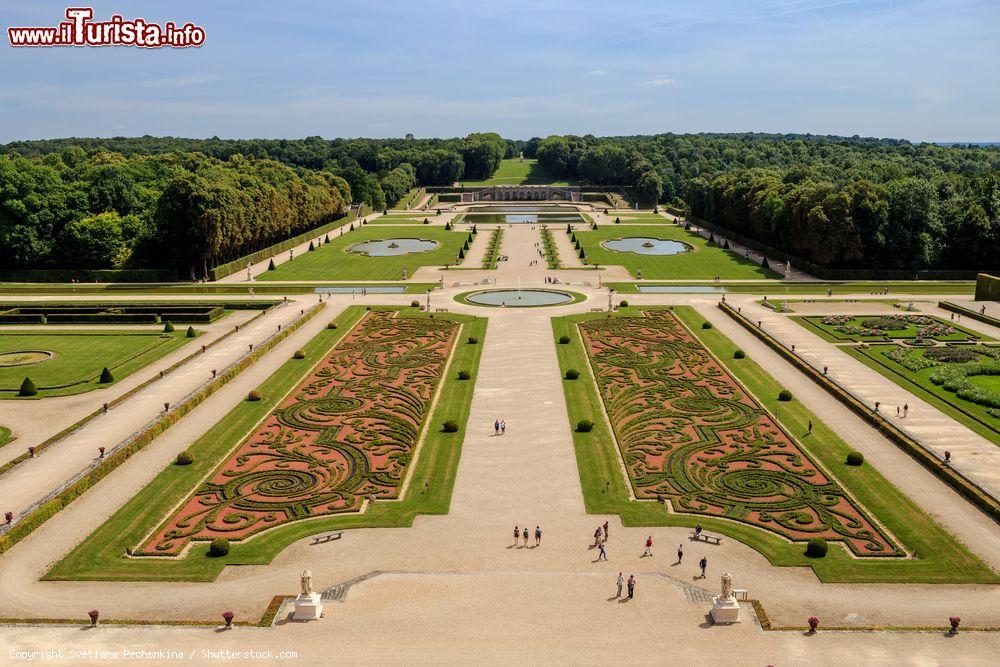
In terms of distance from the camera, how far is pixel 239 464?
38.8 m

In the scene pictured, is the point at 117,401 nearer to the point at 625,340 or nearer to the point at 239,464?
the point at 239,464

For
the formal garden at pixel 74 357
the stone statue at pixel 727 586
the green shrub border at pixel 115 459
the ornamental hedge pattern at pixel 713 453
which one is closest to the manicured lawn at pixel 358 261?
the formal garden at pixel 74 357

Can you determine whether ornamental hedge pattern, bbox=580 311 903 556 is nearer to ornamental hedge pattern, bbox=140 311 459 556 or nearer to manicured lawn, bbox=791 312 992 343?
ornamental hedge pattern, bbox=140 311 459 556

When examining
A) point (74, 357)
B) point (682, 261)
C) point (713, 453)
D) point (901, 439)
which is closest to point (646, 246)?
point (682, 261)

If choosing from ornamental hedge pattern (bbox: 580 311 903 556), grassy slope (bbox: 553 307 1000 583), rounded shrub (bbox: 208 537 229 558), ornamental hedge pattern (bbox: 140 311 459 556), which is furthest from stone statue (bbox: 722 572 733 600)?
rounded shrub (bbox: 208 537 229 558)

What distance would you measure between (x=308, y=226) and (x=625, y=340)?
85091mm

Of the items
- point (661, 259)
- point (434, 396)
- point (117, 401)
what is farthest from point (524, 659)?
point (661, 259)

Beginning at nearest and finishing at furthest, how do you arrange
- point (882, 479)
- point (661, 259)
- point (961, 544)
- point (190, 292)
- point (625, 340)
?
point (961, 544)
point (882, 479)
point (625, 340)
point (190, 292)
point (661, 259)

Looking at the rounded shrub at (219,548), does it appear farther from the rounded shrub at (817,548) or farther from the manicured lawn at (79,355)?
the manicured lawn at (79,355)

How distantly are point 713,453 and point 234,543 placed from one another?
A: 75.8 feet

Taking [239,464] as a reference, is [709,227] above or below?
above

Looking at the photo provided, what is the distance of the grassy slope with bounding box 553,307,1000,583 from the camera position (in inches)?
1135

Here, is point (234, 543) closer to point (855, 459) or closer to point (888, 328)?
point (855, 459)

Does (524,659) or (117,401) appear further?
(117,401)
